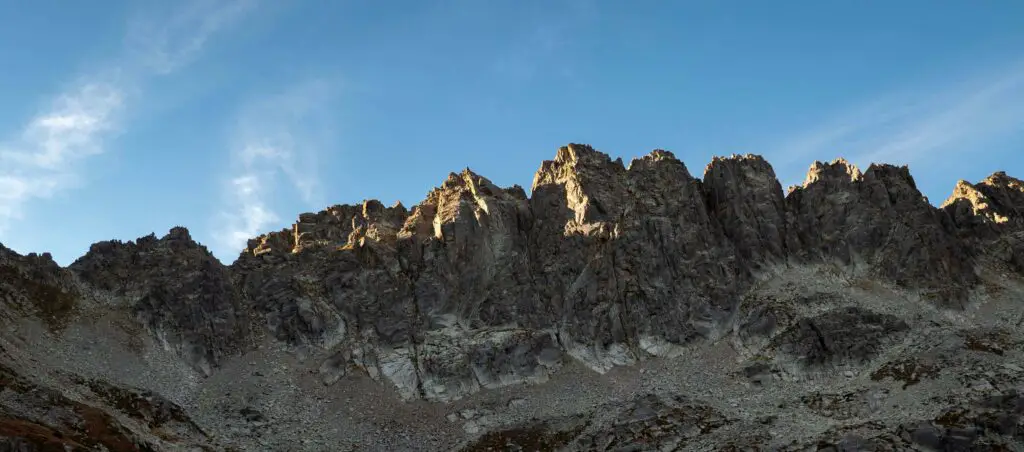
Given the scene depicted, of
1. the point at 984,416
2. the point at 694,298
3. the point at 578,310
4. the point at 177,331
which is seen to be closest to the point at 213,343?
the point at 177,331

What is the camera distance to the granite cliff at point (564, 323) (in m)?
68.4

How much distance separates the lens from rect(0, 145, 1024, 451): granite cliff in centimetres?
6844

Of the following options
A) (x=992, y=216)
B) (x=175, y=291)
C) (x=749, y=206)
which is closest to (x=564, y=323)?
(x=749, y=206)

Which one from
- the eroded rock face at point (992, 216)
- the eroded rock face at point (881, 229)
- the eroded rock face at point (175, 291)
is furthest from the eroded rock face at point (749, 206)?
the eroded rock face at point (175, 291)

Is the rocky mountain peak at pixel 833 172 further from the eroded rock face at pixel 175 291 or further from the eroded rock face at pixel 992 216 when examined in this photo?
the eroded rock face at pixel 175 291

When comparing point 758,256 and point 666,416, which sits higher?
point 758,256

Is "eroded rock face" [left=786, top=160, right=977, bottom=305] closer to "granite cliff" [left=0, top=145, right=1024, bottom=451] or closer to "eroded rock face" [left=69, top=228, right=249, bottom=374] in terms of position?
"granite cliff" [left=0, top=145, right=1024, bottom=451]

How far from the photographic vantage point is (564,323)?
9012cm

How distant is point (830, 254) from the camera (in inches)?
3848

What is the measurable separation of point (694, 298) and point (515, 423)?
97.4ft

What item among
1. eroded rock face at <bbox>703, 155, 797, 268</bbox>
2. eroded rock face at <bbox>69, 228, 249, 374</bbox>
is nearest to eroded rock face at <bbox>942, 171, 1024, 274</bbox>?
eroded rock face at <bbox>703, 155, 797, 268</bbox>

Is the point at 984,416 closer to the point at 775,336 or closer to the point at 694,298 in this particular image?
the point at 775,336

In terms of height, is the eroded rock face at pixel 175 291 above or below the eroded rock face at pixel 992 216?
above

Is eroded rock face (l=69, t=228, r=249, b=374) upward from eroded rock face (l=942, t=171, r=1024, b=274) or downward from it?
upward
